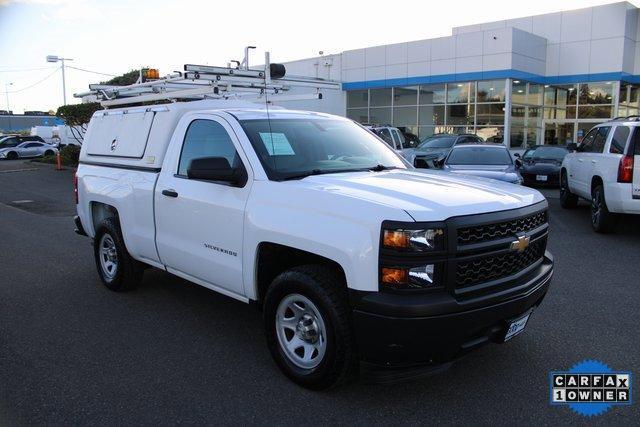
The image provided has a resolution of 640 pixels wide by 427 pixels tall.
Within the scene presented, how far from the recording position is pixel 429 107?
29234 mm

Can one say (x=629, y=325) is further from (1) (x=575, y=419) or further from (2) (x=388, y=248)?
(2) (x=388, y=248)

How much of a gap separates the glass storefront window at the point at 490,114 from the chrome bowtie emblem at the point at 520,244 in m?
24.1

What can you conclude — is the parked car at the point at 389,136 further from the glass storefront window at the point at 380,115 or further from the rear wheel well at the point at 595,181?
the glass storefront window at the point at 380,115

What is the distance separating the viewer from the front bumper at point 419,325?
316 centimetres

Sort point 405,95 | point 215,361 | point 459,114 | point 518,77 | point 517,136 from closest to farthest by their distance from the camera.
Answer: point 215,361 → point 518,77 → point 517,136 → point 459,114 → point 405,95

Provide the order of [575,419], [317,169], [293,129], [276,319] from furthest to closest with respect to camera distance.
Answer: [293,129] → [317,169] → [276,319] → [575,419]

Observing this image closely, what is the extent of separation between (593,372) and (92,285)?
528 centimetres

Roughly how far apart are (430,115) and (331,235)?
27064 millimetres

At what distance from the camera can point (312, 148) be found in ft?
15.0

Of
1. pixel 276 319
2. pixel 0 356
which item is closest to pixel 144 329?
pixel 0 356

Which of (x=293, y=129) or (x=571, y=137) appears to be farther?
(x=571, y=137)

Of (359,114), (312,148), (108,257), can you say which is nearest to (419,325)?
(312,148)

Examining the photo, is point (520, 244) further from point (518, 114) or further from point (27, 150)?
point (27, 150)

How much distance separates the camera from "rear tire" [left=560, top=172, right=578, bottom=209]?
12.0m
